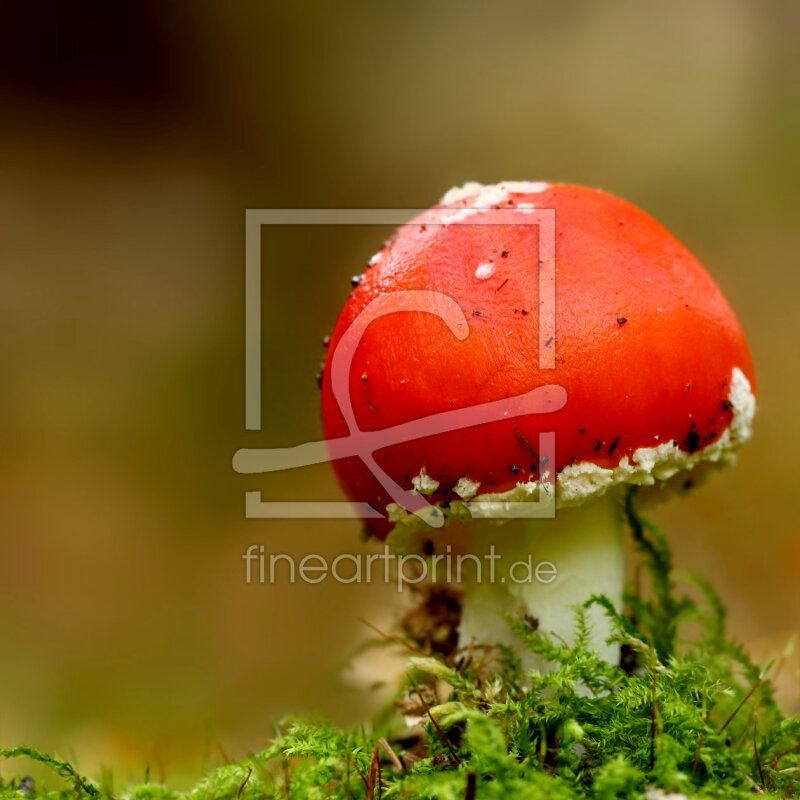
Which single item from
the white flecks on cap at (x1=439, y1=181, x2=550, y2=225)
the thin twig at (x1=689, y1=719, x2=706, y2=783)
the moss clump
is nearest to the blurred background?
the moss clump

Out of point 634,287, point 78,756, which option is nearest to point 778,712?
point 634,287

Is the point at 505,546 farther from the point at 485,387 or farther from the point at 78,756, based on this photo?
the point at 78,756

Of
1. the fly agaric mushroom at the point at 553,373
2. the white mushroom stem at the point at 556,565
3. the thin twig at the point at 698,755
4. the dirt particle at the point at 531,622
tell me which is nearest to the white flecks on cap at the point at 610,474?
the fly agaric mushroom at the point at 553,373

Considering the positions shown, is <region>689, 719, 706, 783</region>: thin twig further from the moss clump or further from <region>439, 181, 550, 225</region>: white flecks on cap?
<region>439, 181, 550, 225</region>: white flecks on cap

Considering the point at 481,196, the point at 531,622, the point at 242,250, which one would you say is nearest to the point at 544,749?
the point at 531,622

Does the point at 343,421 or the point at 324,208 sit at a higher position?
the point at 324,208

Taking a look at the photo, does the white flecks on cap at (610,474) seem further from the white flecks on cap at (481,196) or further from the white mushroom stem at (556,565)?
the white flecks on cap at (481,196)

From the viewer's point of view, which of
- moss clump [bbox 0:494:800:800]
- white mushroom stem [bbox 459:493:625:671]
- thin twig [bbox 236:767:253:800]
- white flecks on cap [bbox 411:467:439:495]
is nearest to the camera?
moss clump [bbox 0:494:800:800]
